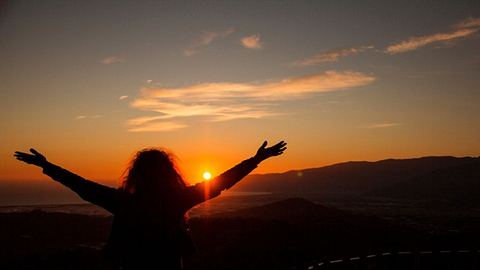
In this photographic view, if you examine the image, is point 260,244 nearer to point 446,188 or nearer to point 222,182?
point 222,182

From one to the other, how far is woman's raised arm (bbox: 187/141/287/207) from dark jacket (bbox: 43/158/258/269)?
58 millimetres

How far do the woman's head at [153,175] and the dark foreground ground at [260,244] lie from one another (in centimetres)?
347

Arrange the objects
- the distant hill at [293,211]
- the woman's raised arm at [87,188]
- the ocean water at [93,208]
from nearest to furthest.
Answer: the woman's raised arm at [87,188], the distant hill at [293,211], the ocean water at [93,208]

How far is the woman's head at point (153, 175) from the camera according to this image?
3.71 meters

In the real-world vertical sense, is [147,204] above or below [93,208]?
above

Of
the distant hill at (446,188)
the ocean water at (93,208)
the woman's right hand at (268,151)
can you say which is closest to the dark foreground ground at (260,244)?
the woman's right hand at (268,151)

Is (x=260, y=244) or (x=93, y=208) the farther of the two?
(x=93, y=208)

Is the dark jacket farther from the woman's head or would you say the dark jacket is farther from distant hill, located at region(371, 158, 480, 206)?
distant hill, located at region(371, 158, 480, 206)

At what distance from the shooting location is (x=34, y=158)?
3791 millimetres

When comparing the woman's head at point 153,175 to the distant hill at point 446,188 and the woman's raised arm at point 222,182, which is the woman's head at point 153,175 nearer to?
the woman's raised arm at point 222,182

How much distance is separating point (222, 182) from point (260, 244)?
2434 centimetres

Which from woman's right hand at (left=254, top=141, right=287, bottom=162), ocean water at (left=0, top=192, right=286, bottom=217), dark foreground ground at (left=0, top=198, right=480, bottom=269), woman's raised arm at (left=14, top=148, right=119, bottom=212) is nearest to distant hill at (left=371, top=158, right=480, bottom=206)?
ocean water at (left=0, top=192, right=286, bottom=217)

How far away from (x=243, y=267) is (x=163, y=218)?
57.0 feet

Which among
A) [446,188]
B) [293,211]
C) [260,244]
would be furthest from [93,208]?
[446,188]
